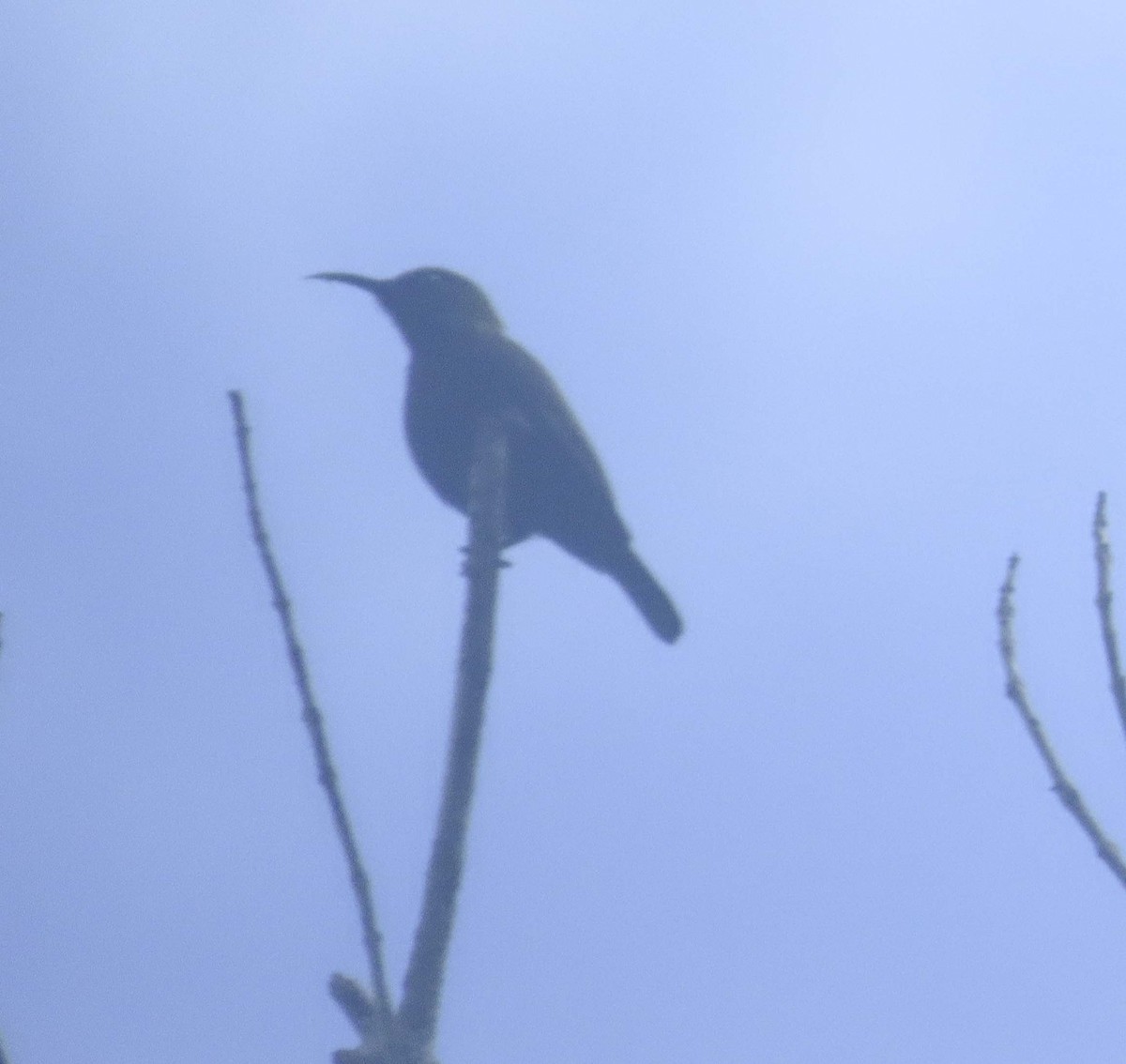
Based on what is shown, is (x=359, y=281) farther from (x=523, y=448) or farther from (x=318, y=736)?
(x=318, y=736)

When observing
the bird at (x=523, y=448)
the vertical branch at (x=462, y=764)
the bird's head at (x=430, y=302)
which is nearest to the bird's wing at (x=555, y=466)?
the bird at (x=523, y=448)

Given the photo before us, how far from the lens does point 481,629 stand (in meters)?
2.94

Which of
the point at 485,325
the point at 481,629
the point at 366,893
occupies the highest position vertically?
the point at 485,325

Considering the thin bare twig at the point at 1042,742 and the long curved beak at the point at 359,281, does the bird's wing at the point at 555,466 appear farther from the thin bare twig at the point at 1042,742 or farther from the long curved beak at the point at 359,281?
the thin bare twig at the point at 1042,742

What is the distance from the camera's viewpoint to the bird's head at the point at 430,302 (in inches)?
334

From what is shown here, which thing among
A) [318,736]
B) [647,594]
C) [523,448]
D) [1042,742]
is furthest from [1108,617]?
[647,594]

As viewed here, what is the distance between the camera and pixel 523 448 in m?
7.26

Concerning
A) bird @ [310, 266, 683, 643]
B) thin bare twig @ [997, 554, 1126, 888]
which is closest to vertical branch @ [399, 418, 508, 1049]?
thin bare twig @ [997, 554, 1126, 888]

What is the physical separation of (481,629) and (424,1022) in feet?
2.23

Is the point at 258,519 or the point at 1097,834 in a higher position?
the point at 258,519

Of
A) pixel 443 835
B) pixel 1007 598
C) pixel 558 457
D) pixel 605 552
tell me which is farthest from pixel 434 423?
pixel 443 835

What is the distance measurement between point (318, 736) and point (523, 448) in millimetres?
4573

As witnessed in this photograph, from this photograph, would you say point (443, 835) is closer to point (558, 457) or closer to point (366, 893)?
point (366, 893)

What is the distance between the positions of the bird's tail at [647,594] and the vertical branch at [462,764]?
496 centimetres
